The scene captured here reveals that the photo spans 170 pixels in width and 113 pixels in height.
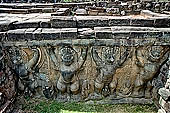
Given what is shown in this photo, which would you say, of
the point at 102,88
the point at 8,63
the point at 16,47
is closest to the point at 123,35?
the point at 102,88

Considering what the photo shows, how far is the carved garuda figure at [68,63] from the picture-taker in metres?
5.30

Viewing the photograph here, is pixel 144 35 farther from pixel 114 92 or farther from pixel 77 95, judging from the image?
pixel 77 95

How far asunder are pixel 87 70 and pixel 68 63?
62cm

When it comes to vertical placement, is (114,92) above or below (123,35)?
below

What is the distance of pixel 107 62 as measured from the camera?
17.7 feet

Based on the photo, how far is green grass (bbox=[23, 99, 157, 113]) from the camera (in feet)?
18.2

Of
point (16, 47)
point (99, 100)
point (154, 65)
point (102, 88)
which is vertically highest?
point (16, 47)

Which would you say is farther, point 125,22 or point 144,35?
point 125,22

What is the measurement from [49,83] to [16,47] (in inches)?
56.0

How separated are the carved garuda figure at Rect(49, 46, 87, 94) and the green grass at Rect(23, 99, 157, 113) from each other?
0.57m

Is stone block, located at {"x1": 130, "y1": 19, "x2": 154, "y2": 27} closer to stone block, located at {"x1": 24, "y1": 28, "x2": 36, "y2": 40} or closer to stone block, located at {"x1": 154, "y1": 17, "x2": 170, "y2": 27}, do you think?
stone block, located at {"x1": 154, "y1": 17, "x2": 170, "y2": 27}

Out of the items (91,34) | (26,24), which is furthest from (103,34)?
(26,24)

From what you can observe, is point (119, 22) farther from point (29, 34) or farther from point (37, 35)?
point (29, 34)

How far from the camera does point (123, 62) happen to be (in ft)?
17.9
